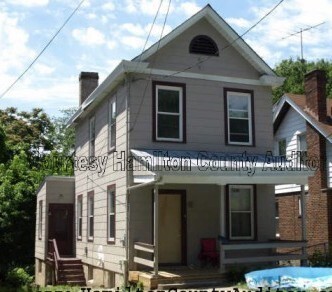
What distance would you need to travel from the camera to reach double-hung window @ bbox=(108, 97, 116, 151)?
1816 centimetres

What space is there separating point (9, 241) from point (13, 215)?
153 cm

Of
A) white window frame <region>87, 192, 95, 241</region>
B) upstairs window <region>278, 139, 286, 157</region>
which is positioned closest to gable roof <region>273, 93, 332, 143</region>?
upstairs window <region>278, 139, 286, 157</region>

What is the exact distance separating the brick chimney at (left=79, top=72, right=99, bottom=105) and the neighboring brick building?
976 centimetres

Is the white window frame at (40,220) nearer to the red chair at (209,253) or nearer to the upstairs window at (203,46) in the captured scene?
the red chair at (209,253)

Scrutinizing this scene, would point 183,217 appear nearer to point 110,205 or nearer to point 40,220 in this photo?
point 110,205

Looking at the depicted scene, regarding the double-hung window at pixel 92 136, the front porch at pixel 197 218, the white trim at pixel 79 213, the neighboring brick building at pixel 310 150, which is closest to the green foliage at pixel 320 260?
the front porch at pixel 197 218

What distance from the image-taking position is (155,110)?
1673cm

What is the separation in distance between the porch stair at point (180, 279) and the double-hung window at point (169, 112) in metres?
4.34

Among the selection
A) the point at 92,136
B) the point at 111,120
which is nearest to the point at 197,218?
the point at 111,120

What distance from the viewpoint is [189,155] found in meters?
16.2

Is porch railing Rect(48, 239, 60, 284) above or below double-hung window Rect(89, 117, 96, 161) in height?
below

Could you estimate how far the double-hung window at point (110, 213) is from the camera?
17.7 meters

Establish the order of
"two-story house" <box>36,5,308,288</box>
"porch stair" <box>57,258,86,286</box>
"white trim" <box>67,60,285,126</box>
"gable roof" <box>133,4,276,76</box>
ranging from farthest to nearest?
"porch stair" <box>57,258,86,286</box>
"gable roof" <box>133,4,276,76</box>
"white trim" <box>67,60,285,126</box>
"two-story house" <box>36,5,308,288</box>

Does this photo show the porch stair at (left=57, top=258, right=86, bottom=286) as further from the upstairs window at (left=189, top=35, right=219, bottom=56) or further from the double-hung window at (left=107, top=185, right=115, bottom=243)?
the upstairs window at (left=189, top=35, right=219, bottom=56)
